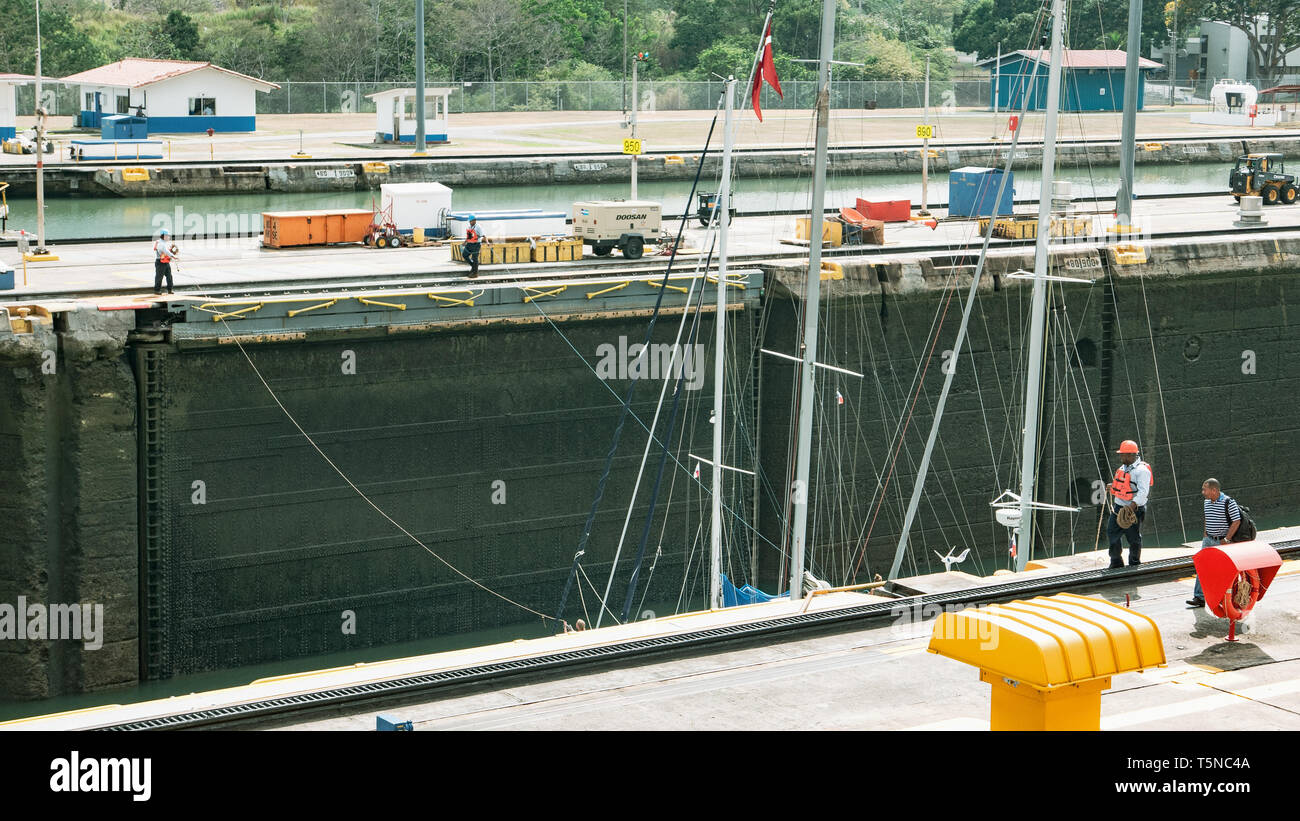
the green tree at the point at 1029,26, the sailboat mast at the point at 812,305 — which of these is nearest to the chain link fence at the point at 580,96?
the green tree at the point at 1029,26

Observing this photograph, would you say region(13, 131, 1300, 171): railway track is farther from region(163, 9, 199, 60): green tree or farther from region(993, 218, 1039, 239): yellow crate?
region(163, 9, 199, 60): green tree

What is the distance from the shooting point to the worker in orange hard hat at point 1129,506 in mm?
18391

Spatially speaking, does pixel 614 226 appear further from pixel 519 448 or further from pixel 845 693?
pixel 845 693

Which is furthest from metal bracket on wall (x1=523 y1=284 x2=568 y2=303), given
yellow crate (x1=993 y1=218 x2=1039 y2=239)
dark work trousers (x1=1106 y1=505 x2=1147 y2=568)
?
yellow crate (x1=993 y1=218 x2=1039 y2=239)

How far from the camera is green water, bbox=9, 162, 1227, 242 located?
47375 millimetres

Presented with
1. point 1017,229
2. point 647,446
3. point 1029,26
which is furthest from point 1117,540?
point 1029,26

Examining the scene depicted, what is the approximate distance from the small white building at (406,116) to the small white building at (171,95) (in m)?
5.46

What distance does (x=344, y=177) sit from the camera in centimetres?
5422

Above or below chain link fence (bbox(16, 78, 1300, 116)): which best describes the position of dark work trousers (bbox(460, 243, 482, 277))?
below

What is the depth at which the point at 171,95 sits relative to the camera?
211 feet

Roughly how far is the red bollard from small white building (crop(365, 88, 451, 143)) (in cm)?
5127

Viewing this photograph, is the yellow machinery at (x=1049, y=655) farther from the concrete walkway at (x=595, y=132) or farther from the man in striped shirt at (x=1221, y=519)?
the concrete walkway at (x=595, y=132)

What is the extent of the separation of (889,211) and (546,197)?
58.3 ft
